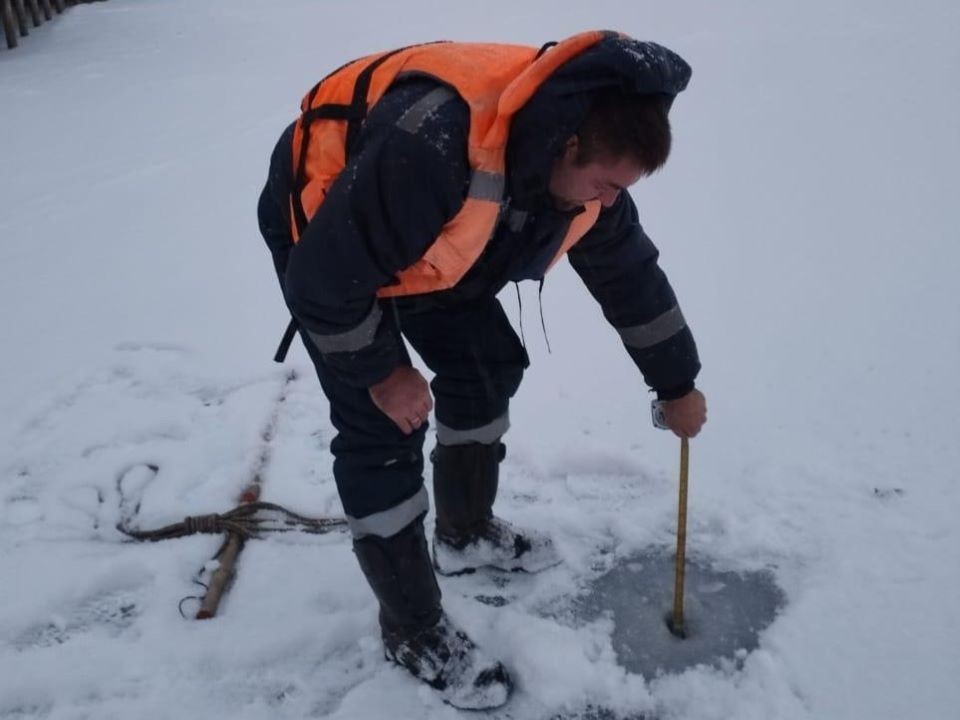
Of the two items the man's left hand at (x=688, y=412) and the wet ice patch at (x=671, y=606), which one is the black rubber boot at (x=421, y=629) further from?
the man's left hand at (x=688, y=412)

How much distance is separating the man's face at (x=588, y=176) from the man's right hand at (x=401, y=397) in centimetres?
47

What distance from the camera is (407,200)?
4.64 ft

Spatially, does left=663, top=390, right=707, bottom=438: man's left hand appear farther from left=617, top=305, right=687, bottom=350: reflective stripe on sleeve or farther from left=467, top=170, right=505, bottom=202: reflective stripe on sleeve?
left=467, top=170, right=505, bottom=202: reflective stripe on sleeve

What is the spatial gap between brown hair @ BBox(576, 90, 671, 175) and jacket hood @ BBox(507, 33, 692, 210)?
20 millimetres

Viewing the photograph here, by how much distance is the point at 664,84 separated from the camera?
1.39 meters

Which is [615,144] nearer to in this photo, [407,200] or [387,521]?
[407,200]

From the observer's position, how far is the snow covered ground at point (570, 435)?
2025 mm

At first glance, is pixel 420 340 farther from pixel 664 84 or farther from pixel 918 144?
pixel 918 144

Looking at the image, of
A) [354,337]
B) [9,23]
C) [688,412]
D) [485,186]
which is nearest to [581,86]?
[485,186]

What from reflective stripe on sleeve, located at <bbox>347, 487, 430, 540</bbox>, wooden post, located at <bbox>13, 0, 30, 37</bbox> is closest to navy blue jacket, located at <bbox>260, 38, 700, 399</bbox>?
reflective stripe on sleeve, located at <bbox>347, 487, 430, 540</bbox>

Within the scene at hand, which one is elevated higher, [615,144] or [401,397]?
[615,144]

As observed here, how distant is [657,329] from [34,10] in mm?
11158

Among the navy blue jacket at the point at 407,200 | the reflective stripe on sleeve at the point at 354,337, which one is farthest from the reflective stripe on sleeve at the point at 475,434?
the reflective stripe on sleeve at the point at 354,337

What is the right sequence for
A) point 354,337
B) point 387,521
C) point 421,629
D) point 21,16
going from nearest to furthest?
point 354,337, point 387,521, point 421,629, point 21,16
